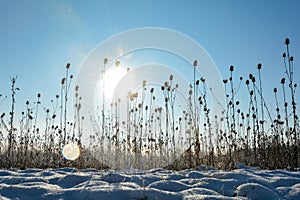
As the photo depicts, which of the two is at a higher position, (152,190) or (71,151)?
(71,151)

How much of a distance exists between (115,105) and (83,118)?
113cm

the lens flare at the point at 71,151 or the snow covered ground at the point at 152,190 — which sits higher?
the lens flare at the point at 71,151

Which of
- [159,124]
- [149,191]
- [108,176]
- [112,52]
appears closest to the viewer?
[149,191]

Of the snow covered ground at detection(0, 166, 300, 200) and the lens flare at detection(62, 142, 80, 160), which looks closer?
the snow covered ground at detection(0, 166, 300, 200)

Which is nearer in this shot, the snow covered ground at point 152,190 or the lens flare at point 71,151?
the snow covered ground at point 152,190

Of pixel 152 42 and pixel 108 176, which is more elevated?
pixel 152 42

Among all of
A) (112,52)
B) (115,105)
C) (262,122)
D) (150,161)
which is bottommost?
(150,161)

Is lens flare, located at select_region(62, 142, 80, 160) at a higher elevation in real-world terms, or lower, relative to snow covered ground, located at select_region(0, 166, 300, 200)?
higher

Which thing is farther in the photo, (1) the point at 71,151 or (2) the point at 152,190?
(1) the point at 71,151

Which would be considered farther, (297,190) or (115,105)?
(115,105)

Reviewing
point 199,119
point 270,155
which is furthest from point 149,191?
point 270,155

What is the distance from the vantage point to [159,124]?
6.26 metres

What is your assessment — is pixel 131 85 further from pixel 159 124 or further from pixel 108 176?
pixel 108 176

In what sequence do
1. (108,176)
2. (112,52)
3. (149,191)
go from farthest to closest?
(112,52) → (108,176) → (149,191)
